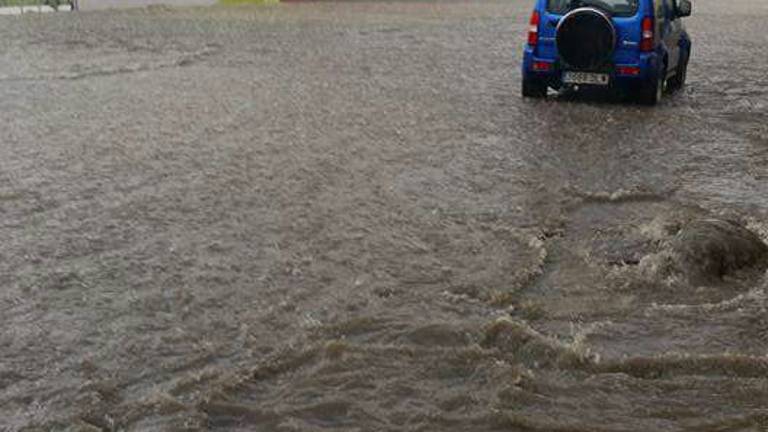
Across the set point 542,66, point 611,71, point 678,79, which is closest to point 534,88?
point 542,66

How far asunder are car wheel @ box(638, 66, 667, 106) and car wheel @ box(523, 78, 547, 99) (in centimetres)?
113

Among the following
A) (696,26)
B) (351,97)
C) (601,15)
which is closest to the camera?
(601,15)

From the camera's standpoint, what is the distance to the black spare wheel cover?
10969 mm

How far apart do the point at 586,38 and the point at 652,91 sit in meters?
1.11

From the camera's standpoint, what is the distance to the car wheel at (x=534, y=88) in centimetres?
1188

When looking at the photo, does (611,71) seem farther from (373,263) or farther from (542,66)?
(373,263)

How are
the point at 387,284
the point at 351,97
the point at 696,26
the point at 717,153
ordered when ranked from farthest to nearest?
the point at 696,26
the point at 351,97
the point at 717,153
the point at 387,284

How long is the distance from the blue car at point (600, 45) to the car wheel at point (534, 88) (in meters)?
0.07

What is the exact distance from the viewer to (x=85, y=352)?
14.3 feet

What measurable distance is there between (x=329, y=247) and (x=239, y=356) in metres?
1.69

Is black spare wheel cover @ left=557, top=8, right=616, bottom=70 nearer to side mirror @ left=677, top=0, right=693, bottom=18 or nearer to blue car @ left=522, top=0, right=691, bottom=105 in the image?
blue car @ left=522, top=0, right=691, bottom=105

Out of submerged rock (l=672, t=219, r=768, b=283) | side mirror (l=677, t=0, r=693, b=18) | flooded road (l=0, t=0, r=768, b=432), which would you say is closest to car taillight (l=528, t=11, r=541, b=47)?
flooded road (l=0, t=0, r=768, b=432)

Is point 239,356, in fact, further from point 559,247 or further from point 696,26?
point 696,26

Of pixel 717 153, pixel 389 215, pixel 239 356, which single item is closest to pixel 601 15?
pixel 717 153
